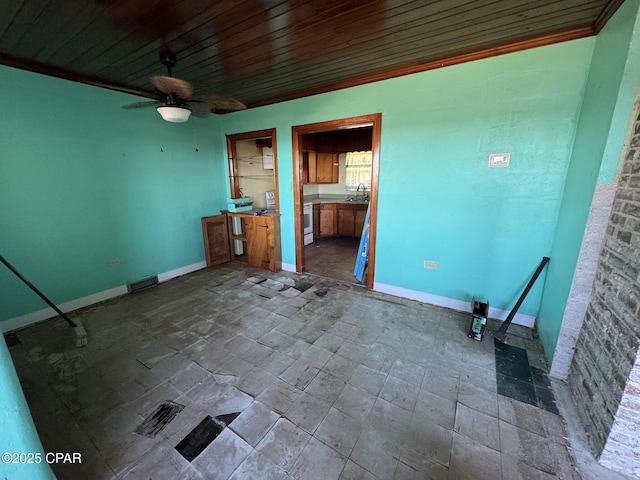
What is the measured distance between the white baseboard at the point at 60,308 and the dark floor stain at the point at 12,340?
11cm

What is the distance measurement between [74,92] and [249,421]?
3.78 metres

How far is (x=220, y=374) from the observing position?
1.96 m

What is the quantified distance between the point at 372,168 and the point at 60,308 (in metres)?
4.00

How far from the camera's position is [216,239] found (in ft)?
14.3

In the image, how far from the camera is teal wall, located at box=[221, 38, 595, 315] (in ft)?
7.20

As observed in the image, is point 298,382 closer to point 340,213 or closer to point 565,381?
point 565,381

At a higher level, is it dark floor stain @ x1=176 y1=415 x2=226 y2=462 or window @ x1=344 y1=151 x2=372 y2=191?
window @ x1=344 y1=151 x2=372 y2=191

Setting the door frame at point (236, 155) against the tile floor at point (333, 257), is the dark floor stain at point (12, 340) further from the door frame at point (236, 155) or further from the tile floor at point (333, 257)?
the tile floor at point (333, 257)

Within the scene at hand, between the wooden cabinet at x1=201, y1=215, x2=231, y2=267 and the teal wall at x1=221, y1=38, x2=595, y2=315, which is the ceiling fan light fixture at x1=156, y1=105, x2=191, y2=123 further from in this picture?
the wooden cabinet at x1=201, y1=215, x2=231, y2=267

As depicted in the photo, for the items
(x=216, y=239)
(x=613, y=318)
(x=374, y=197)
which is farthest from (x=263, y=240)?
(x=613, y=318)

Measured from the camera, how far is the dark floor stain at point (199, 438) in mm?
1392

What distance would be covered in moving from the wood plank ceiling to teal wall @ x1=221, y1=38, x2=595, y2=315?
8.2 inches

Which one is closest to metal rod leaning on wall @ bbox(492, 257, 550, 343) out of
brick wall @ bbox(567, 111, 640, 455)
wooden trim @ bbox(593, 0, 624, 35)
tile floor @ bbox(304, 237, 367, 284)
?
brick wall @ bbox(567, 111, 640, 455)

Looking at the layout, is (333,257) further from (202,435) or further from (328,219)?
(202,435)
